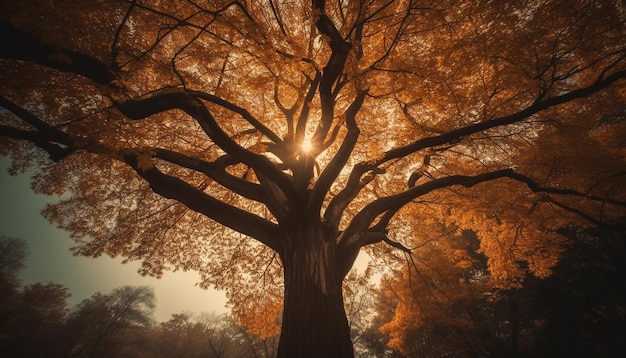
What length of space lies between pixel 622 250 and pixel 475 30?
13681 mm

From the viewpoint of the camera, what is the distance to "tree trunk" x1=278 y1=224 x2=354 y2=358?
3.02m

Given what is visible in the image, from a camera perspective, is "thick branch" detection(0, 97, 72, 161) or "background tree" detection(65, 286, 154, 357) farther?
"background tree" detection(65, 286, 154, 357)

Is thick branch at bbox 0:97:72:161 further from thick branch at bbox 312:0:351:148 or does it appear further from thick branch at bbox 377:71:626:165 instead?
thick branch at bbox 377:71:626:165

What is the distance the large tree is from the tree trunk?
0.08ft

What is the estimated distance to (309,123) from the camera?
272 inches

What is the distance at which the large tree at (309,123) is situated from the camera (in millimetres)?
3234

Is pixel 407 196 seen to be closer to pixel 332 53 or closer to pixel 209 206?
pixel 332 53

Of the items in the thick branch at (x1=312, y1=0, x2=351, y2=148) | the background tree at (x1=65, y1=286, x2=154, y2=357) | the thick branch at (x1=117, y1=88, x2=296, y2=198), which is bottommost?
the thick branch at (x1=117, y1=88, x2=296, y2=198)

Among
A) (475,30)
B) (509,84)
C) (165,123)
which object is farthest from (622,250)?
(165,123)

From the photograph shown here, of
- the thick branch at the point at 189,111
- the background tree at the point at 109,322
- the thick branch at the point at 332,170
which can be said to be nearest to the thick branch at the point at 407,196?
the thick branch at the point at 332,170

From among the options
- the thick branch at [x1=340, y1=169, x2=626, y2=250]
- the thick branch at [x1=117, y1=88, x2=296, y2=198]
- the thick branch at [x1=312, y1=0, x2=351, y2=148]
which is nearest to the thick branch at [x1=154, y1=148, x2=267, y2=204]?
the thick branch at [x1=117, y1=88, x2=296, y2=198]

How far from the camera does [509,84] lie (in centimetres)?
454

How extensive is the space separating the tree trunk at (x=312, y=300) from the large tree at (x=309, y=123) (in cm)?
2

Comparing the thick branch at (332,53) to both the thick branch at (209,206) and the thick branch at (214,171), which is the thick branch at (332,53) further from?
the thick branch at (209,206)
